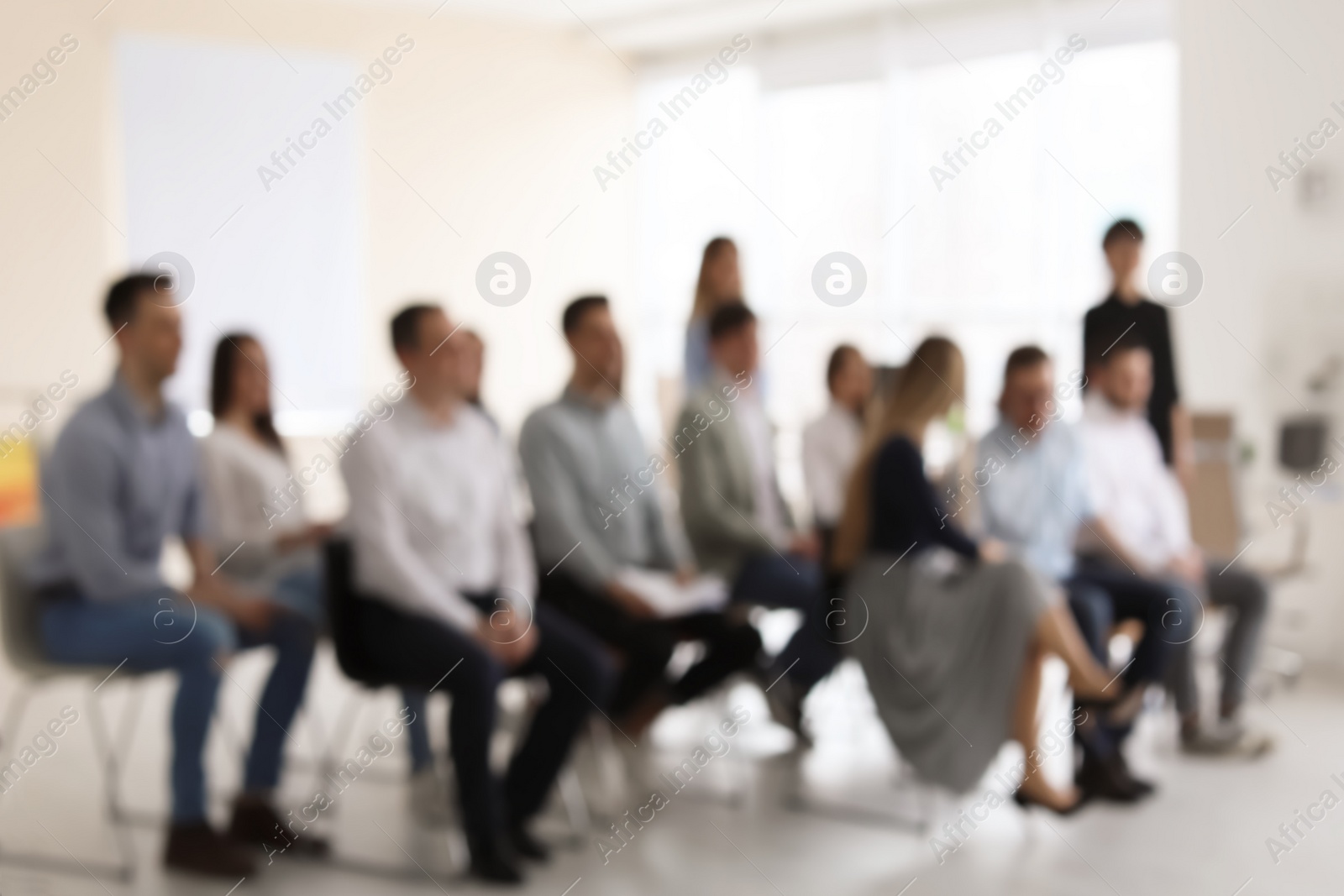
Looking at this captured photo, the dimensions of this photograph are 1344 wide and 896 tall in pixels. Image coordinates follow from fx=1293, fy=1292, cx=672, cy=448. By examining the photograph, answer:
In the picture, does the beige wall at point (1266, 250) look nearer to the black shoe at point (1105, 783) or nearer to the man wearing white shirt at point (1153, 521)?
the man wearing white shirt at point (1153, 521)

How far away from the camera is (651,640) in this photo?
Answer: 326cm

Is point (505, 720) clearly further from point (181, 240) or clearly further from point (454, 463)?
point (181, 240)

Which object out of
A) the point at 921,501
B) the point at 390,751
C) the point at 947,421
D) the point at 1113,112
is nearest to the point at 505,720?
the point at 390,751

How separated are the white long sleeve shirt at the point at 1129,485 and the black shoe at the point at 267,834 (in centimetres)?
234

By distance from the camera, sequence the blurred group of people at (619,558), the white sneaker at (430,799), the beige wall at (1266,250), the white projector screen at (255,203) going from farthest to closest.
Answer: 1. the white projector screen at (255,203)
2. the beige wall at (1266,250)
3. the white sneaker at (430,799)
4. the blurred group of people at (619,558)

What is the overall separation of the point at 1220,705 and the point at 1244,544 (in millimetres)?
907

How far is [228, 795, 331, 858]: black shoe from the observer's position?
9.85 feet

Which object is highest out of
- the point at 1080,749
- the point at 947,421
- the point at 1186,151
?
the point at 1186,151

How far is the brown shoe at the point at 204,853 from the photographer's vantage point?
2861mm

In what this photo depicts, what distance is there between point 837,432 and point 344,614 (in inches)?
65.7

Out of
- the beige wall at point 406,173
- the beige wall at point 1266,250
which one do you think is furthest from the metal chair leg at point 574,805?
the beige wall at point 406,173

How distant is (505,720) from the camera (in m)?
3.93

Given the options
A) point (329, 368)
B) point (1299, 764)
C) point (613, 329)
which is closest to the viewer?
point (613, 329)

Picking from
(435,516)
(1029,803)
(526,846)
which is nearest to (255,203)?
(435,516)
